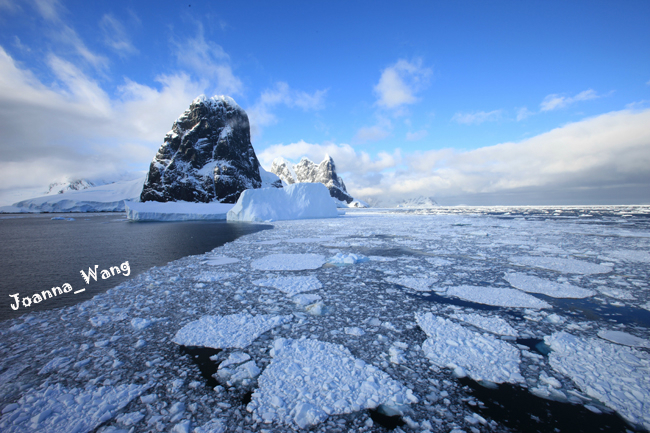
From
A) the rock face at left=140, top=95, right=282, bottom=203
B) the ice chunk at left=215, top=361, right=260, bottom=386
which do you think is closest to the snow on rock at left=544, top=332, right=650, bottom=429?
the ice chunk at left=215, top=361, right=260, bottom=386

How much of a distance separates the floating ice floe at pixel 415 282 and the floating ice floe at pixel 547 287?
4.21 ft

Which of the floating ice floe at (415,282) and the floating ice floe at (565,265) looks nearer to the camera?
the floating ice floe at (415,282)

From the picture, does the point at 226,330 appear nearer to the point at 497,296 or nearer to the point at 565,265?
the point at 497,296

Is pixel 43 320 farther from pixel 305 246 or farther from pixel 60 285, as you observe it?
pixel 305 246

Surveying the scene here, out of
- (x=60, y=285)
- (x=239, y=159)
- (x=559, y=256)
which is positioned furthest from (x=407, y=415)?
(x=239, y=159)

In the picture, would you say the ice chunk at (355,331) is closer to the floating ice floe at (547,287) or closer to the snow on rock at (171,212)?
the floating ice floe at (547,287)

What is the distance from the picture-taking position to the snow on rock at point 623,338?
235cm

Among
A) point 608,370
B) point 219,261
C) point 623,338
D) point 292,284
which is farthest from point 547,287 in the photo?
point 219,261

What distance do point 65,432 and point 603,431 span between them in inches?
117

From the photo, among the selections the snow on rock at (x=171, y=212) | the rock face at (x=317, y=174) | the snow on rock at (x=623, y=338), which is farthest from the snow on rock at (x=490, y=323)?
the rock face at (x=317, y=174)

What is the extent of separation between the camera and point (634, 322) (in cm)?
279

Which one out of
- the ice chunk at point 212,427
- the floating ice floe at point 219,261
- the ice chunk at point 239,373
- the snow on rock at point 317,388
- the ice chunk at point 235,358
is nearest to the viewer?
the ice chunk at point 212,427

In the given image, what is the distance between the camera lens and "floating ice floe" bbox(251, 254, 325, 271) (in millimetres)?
5258

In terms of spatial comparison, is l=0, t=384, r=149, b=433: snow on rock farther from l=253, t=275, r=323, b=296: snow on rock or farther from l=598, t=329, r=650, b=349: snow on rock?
l=598, t=329, r=650, b=349: snow on rock
